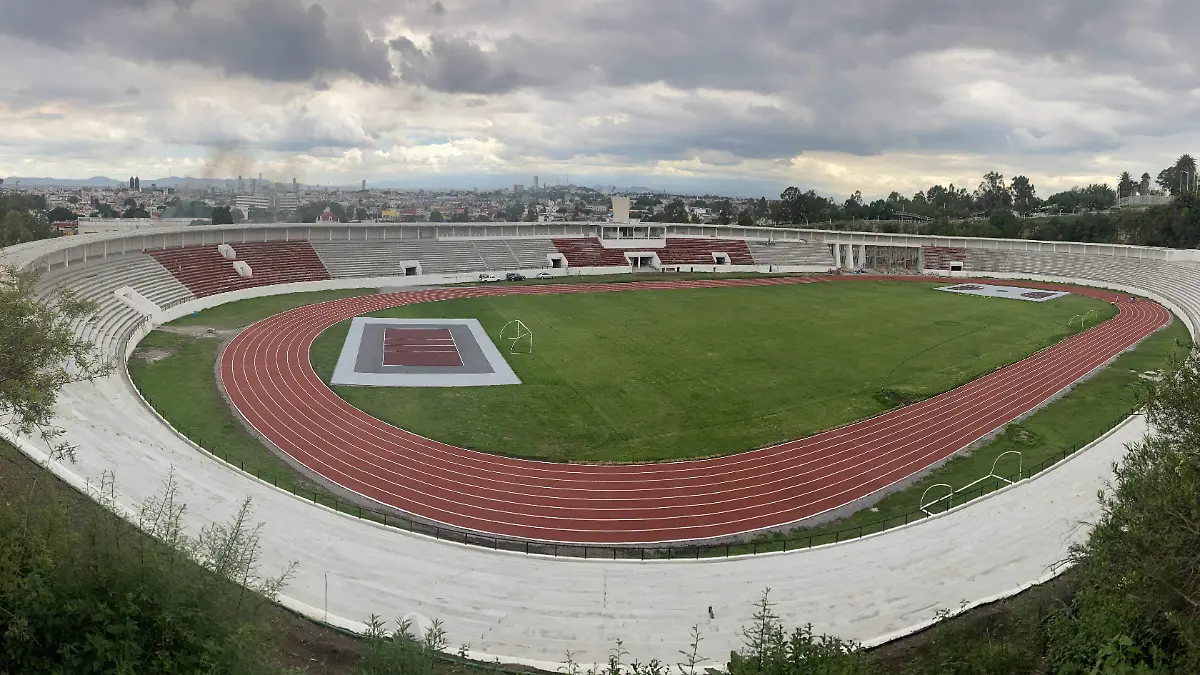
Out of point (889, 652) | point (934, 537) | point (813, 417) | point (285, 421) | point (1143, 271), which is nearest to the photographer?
point (889, 652)

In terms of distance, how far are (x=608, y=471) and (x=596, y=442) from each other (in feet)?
7.00

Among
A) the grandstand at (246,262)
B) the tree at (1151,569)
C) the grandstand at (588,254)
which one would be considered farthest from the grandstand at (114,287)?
the grandstand at (588,254)

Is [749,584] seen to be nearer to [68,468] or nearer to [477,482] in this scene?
[477,482]

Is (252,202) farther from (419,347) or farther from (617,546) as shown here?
(617,546)

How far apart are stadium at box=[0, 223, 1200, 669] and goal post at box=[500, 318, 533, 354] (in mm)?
261

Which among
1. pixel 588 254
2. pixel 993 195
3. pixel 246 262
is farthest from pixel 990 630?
pixel 993 195

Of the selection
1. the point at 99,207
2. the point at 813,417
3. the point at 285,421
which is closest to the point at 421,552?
the point at 285,421

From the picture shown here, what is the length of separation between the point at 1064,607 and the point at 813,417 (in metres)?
14.4

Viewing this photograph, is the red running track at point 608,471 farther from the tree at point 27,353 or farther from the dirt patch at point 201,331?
the tree at point 27,353

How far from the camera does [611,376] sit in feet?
96.7

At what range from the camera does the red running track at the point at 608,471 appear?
17.7 metres

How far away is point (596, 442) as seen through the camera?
22.3m

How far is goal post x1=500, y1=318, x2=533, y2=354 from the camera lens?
111ft

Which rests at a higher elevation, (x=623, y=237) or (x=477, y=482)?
(x=623, y=237)
